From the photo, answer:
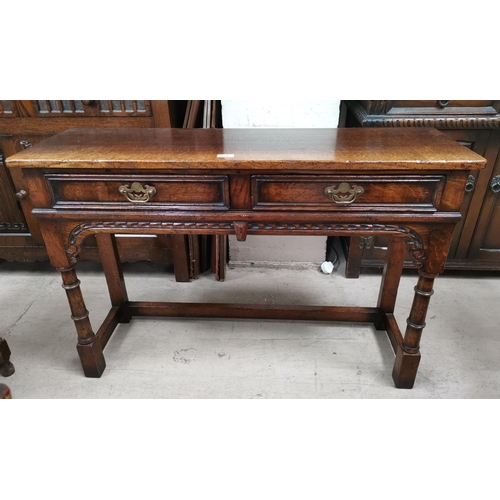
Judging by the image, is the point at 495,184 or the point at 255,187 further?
the point at 495,184

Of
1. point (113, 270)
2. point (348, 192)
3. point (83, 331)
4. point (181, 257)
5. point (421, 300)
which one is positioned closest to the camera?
point (348, 192)

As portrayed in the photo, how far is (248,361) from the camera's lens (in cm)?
208

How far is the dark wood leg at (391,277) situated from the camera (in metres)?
2.07

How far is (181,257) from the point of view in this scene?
2.66 m

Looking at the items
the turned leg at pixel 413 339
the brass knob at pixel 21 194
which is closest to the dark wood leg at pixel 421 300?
the turned leg at pixel 413 339

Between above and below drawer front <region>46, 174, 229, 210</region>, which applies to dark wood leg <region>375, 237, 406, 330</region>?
below

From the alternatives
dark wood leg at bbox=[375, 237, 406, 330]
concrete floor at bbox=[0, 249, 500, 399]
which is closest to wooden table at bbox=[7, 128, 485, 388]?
dark wood leg at bbox=[375, 237, 406, 330]

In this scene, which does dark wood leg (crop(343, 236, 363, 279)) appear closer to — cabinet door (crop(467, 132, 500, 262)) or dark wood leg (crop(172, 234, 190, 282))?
cabinet door (crop(467, 132, 500, 262))

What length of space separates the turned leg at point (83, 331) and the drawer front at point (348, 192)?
884mm

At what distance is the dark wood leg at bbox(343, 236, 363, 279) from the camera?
2.64 metres

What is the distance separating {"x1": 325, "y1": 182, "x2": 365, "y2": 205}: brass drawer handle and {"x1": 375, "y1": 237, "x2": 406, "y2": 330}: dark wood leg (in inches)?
24.6

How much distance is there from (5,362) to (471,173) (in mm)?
2726

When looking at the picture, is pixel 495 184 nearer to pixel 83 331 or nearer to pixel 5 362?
pixel 83 331

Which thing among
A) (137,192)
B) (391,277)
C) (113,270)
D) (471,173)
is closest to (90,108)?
(113,270)
